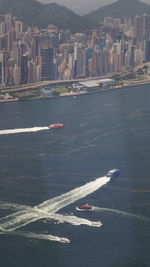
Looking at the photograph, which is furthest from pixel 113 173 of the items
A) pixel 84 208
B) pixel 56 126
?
pixel 56 126

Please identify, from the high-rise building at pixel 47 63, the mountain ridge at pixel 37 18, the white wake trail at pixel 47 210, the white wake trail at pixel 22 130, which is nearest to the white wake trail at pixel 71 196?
the white wake trail at pixel 47 210

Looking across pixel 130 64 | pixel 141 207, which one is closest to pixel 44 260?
pixel 141 207

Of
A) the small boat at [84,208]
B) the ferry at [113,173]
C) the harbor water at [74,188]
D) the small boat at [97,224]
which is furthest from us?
the ferry at [113,173]

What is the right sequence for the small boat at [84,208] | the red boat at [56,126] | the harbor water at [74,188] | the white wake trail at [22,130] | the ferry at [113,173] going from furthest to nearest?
1. the red boat at [56,126]
2. the white wake trail at [22,130]
3. the ferry at [113,173]
4. the small boat at [84,208]
5. the harbor water at [74,188]

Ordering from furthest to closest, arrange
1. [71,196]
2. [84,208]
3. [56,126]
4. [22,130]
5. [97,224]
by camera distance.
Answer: [56,126] < [22,130] < [71,196] < [84,208] < [97,224]

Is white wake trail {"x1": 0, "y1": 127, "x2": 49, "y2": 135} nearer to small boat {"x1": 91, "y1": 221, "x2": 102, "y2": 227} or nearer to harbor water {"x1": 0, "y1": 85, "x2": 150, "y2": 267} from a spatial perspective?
harbor water {"x1": 0, "y1": 85, "x2": 150, "y2": 267}

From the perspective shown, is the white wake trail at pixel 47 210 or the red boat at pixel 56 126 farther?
the red boat at pixel 56 126

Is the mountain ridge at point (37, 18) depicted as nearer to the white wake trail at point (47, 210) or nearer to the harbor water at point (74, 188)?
the harbor water at point (74, 188)

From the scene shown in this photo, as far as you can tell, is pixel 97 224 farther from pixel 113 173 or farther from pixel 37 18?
pixel 37 18

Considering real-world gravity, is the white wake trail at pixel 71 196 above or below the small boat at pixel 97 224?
above

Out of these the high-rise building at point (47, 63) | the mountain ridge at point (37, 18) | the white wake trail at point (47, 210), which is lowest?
the white wake trail at point (47, 210)
